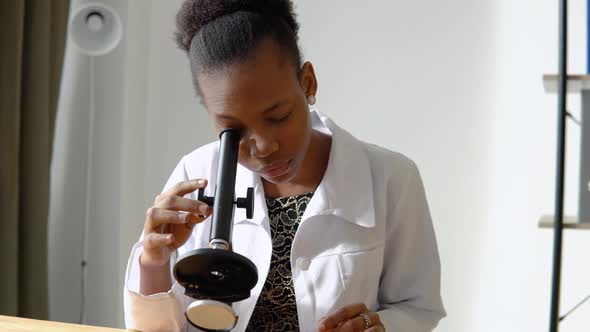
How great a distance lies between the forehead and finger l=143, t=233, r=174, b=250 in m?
0.19

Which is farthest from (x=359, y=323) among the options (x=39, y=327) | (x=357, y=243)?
(x=39, y=327)

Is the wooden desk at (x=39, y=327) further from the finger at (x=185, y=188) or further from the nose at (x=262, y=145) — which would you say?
the nose at (x=262, y=145)

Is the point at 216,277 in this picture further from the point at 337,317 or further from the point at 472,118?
the point at 472,118

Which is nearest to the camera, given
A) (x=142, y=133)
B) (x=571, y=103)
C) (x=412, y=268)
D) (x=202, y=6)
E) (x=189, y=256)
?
(x=189, y=256)

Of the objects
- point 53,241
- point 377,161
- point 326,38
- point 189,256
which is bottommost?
point 53,241

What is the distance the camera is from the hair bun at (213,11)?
1172mm

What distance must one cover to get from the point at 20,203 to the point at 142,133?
2.04 feet

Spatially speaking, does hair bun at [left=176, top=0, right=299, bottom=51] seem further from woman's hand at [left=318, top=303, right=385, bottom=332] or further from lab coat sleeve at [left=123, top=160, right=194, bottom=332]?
woman's hand at [left=318, top=303, right=385, bottom=332]

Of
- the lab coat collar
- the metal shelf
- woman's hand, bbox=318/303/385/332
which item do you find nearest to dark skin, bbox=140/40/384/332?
woman's hand, bbox=318/303/385/332

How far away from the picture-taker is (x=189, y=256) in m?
0.83

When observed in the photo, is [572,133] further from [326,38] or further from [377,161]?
[377,161]

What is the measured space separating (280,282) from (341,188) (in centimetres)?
19

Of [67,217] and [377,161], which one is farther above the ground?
[377,161]

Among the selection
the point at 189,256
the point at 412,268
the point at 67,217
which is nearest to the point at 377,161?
the point at 412,268
